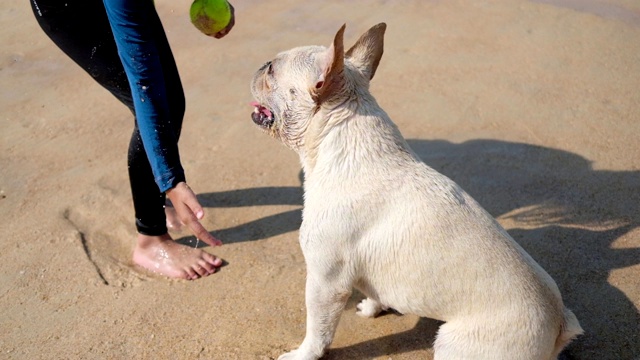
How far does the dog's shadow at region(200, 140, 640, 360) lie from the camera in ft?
14.0

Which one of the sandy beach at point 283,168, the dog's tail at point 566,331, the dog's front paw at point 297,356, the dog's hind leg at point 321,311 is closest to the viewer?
the dog's tail at point 566,331

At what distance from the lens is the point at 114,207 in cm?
550

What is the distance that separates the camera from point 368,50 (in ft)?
12.7

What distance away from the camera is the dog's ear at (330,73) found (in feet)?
11.0

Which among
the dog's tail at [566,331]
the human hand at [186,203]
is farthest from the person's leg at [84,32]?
the dog's tail at [566,331]

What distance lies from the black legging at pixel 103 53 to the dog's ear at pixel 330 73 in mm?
1521

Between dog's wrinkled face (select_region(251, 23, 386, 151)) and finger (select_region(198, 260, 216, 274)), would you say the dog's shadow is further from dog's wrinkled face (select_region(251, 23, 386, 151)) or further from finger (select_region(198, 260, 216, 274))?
dog's wrinkled face (select_region(251, 23, 386, 151))

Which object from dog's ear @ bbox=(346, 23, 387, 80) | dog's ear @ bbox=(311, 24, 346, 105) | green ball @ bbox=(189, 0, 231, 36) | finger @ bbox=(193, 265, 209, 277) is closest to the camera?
dog's ear @ bbox=(311, 24, 346, 105)

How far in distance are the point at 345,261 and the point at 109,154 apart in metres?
3.27

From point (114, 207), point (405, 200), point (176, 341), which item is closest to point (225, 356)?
point (176, 341)

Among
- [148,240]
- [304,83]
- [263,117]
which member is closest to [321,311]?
[263,117]

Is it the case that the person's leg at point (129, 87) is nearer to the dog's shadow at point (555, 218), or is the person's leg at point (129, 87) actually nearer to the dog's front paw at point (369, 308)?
the dog's shadow at point (555, 218)

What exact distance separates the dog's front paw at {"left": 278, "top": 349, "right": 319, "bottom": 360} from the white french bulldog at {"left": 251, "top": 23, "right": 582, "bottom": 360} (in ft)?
0.53

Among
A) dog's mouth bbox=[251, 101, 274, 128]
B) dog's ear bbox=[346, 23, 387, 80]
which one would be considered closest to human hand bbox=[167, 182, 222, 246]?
dog's mouth bbox=[251, 101, 274, 128]
